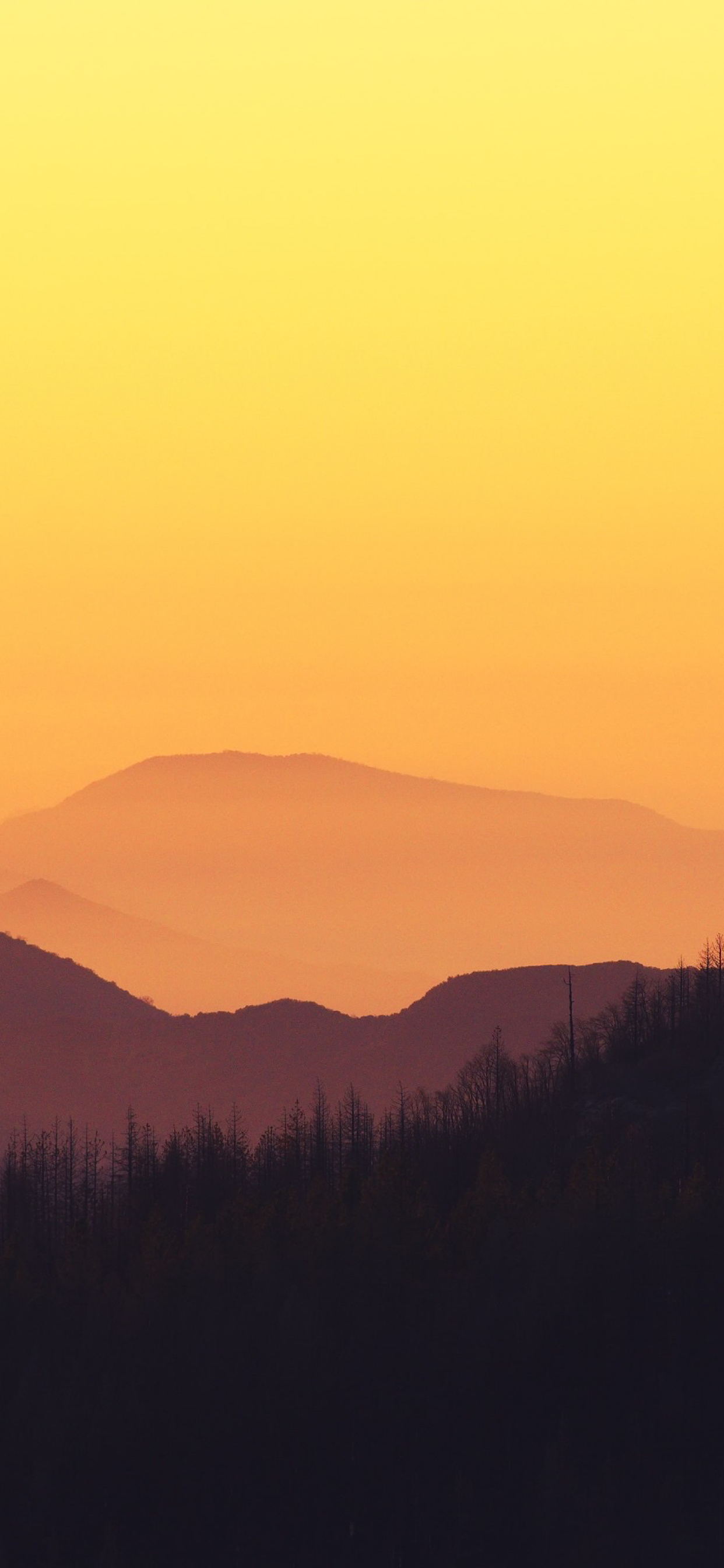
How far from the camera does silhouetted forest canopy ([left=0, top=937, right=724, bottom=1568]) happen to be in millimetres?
96000

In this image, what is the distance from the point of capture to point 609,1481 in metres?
94.6

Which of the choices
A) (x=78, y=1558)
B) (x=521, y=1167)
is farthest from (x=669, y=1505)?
(x=521, y=1167)

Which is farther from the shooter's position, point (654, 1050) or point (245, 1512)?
point (654, 1050)

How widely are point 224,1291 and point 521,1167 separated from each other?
54619 mm

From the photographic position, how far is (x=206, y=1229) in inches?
4963

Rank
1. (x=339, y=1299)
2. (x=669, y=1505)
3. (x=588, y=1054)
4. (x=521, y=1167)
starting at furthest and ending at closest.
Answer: (x=588, y=1054)
(x=521, y=1167)
(x=339, y=1299)
(x=669, y=1505)

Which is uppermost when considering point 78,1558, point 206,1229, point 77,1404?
point 206,1229

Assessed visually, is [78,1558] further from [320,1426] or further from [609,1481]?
[609,1481]

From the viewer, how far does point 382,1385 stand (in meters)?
105

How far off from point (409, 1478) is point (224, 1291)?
61.9ft

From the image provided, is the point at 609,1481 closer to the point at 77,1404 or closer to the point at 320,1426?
the point at 320,1426

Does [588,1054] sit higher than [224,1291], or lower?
higher

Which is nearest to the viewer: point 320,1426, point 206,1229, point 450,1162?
point 320,1426

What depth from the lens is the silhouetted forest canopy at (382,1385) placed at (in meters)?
96.0
